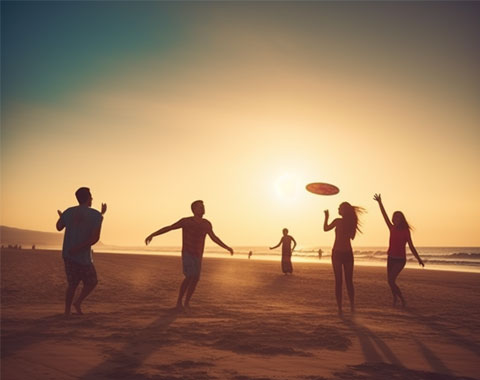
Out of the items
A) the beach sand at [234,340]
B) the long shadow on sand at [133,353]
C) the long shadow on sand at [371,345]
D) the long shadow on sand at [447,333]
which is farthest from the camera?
the long shadow on sand at [447,333]

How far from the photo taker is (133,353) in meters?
5.17

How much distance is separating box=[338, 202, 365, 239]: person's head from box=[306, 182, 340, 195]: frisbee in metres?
2.79

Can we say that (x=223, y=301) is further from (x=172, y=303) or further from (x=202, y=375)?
(x=202, y=375)

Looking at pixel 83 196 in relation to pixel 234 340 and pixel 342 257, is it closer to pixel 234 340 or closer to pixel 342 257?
pixel 234 340

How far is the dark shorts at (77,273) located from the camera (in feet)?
25.6

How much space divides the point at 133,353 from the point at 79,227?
134 inches

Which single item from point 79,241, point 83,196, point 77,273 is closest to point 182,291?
point 77,273

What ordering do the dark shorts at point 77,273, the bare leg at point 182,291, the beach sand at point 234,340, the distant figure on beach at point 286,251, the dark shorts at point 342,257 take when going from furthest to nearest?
the distant figure on beach at point 286,251, the dark shorts at point 342,257, the bare leg at point 182,291, the dark shorts at point 77,273, the beach sand at point 234,340

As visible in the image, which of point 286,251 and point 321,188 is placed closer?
point 321,188

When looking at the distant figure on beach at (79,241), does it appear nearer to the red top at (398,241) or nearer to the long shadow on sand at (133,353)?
the long shadow on sand at (133,353)

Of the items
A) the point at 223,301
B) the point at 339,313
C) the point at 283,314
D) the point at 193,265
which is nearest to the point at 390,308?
the point at 339,313

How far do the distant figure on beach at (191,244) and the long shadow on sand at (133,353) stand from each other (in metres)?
2.03

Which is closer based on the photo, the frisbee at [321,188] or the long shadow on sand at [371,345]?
the long shadow on sand at [371,345]

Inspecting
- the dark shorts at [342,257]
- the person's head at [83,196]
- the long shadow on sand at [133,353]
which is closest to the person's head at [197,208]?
the person's head at [83,196]
